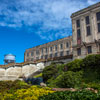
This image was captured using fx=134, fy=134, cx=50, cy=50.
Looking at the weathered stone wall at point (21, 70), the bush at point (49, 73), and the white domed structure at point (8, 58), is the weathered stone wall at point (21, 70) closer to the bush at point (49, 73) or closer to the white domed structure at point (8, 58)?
the bush at point (49, 73)

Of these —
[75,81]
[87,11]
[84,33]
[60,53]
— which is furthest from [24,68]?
[75,81]

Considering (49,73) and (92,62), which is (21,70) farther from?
(92,62)

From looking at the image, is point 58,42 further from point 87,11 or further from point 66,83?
point 66,83

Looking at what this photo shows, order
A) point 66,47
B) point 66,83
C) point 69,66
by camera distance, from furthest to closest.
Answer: point 66,47 < point 69,66 < point 66,83

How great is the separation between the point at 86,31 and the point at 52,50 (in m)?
27.6

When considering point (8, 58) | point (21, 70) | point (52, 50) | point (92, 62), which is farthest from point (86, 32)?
point (8, 58)

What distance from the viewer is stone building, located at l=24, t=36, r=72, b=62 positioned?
180 feet

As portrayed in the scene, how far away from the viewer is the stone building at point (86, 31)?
1236 inches

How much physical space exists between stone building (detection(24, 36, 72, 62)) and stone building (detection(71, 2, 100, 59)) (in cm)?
1880

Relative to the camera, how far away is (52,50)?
195 feet

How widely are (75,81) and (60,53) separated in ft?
129

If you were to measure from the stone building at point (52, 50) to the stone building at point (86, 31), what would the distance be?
61.7ft

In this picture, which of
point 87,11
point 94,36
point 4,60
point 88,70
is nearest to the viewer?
point 88,70

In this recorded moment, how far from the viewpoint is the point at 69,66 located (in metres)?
26.2
